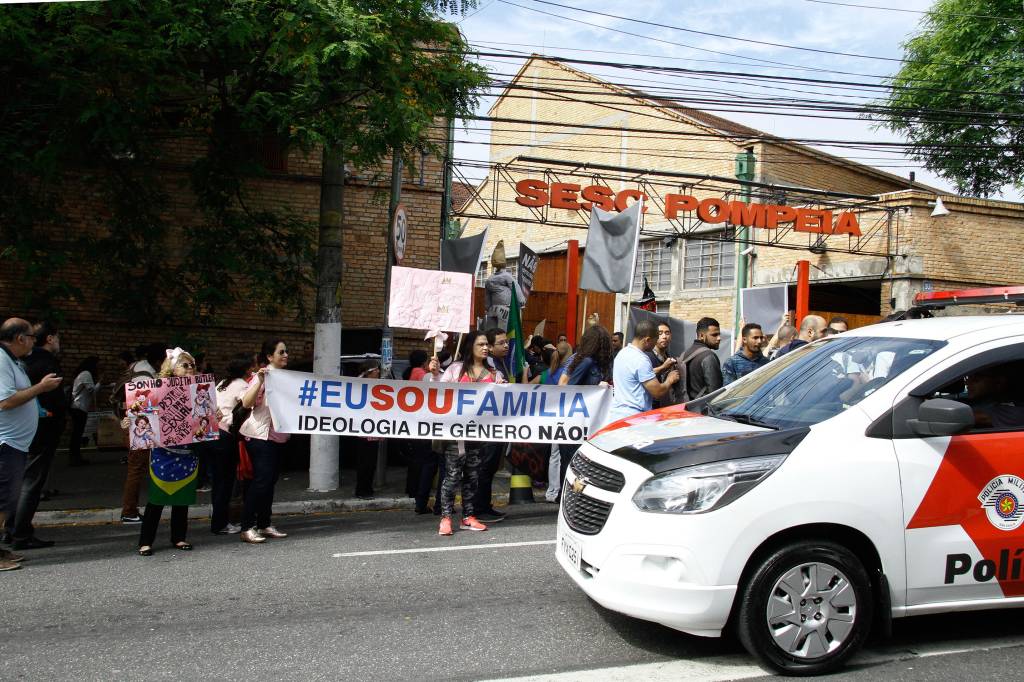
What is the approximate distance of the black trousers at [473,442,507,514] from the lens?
8.41 m

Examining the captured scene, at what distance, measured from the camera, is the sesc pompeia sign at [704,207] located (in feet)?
65.4

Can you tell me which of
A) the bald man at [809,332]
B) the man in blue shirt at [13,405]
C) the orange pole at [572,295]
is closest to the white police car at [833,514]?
the man in blue shirt at [13,405]

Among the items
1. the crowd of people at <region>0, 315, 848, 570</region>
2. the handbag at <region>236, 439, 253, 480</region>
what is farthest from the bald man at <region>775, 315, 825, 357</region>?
the handbag at <region>236, 439, 253, 480</region>

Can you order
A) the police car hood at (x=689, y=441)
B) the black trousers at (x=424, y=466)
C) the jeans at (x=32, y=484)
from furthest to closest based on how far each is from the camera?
1. the black trousers at (x=424, y=466)
2. the jeans at (x=32, y=484)
3. the police car hood at (x=689, y=441)

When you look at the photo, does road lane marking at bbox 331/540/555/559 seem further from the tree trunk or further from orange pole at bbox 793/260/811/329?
orange pole at bbox 793/260/811/329

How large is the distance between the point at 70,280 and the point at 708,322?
36.5 feet

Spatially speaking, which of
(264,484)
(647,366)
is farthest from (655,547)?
(264,484)

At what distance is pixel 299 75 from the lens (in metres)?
9.16

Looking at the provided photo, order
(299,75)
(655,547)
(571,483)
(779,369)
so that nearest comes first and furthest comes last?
(655,547) < (571,483) < (779,369) < (299,75)

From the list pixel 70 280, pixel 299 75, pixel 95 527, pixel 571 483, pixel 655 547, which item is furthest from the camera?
pixel 70 280

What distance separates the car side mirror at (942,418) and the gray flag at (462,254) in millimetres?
7318

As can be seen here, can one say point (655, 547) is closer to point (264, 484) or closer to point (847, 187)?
A: point (264, 484)

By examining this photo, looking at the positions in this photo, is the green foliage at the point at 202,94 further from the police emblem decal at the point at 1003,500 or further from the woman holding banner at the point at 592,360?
the police emblem decal at the point at 1003,500

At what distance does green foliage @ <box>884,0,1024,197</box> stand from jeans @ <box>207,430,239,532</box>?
863 inches
